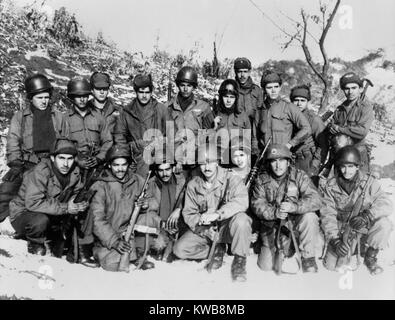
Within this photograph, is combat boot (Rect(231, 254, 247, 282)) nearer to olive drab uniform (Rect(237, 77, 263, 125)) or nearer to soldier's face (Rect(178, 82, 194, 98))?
olive drab uniform (Rect(237, 77, 263, 125))

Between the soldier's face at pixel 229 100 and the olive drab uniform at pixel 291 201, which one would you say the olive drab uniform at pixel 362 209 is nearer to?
the olive drab uniform at pixel 291 201

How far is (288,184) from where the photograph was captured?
557 centimetres

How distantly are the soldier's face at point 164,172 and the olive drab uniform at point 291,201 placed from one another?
3.47ft

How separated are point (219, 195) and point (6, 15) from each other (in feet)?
24.3

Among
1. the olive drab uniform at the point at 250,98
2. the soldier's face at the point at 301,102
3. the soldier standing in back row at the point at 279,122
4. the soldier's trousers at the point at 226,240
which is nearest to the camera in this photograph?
the soldier's trousers at the point at 226,240

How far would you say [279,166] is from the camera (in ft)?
18.3

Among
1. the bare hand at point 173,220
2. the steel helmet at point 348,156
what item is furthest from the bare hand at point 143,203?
the steel helmet at point 348,156

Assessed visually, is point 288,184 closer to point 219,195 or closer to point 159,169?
point 219,195

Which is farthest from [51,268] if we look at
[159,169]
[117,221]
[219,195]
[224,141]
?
[224,141]

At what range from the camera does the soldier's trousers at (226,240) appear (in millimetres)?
5266

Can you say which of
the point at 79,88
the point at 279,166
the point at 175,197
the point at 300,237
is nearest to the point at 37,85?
the point at 79,88

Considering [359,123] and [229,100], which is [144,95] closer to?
[229,100]

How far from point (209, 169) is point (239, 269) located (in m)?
1.17

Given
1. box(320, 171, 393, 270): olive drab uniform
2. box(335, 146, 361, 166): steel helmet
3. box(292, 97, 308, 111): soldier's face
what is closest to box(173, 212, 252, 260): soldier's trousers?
box(320, 171, 393, 270): olive drab uniform
